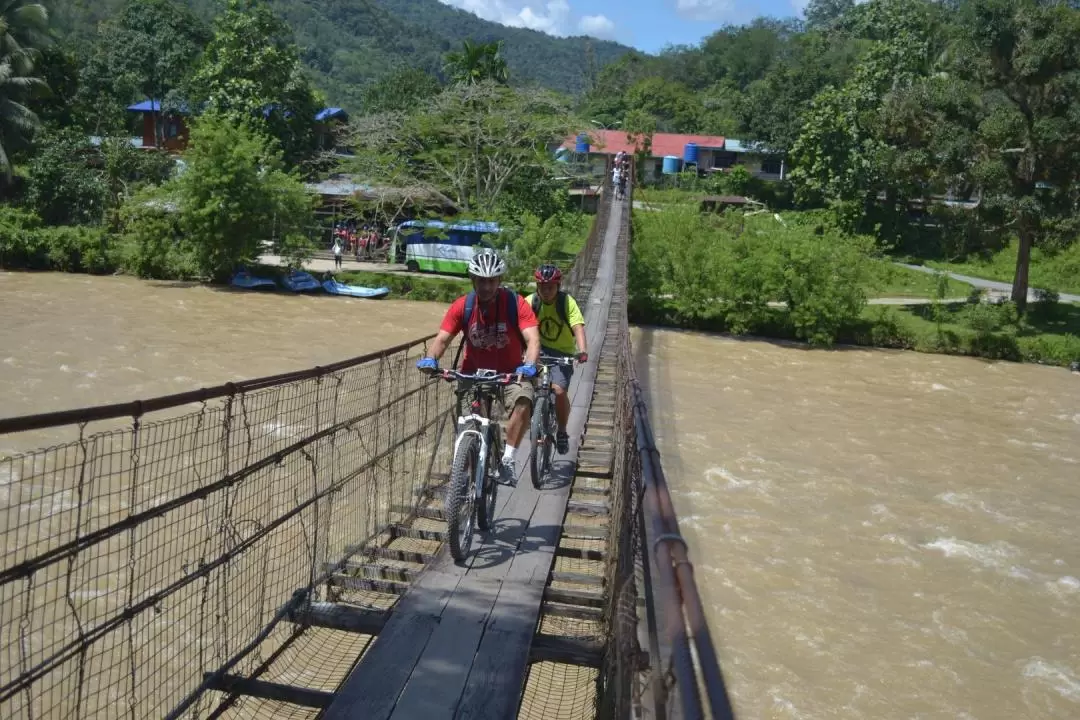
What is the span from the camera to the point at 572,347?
5.60m

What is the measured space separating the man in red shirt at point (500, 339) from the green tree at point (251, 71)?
24.3m

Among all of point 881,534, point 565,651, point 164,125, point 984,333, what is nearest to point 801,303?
point 984,333

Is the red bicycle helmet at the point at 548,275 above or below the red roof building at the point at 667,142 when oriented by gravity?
below

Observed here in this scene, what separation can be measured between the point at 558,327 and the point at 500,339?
1.26 meters

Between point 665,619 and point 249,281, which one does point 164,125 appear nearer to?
point 249,281

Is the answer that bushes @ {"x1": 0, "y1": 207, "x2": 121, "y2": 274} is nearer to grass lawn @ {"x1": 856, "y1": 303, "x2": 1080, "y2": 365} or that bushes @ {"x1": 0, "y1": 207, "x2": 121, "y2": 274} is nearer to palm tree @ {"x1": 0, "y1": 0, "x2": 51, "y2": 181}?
palm tree @ {"x1": 0, "y1": 0, "x2": 51, "y2": 181}

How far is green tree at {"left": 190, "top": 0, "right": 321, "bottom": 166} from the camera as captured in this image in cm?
2758

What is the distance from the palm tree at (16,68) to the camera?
25203 mm

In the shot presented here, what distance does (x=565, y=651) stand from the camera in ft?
11.9

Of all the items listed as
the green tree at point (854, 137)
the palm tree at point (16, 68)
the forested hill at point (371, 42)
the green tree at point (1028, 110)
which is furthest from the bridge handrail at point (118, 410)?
the forested hill at point (371, 42)

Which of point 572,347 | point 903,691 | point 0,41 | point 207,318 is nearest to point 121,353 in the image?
point 207,318

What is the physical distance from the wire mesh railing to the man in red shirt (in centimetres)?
47

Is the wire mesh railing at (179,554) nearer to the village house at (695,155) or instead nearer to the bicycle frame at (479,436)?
the bicycle frame at (479,436)

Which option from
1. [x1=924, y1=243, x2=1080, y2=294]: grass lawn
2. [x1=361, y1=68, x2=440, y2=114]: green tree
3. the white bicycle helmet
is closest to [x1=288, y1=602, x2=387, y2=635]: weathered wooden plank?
the white bicycle helmet
